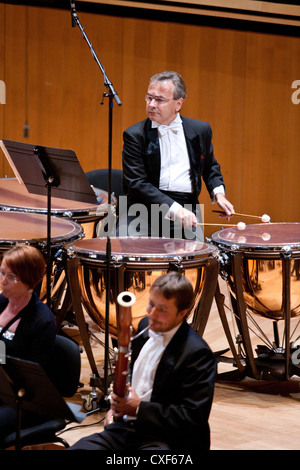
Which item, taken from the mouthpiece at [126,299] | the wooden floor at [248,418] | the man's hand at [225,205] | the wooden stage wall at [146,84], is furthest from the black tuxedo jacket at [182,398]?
the wooden stage wall at [146,84]

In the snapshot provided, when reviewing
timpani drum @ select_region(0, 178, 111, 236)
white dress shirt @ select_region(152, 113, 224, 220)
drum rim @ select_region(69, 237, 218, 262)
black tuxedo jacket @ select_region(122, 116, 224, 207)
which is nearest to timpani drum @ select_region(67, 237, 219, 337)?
drum rim @ select_region(69, 237, 218, 262)

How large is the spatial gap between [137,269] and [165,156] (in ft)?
3.23

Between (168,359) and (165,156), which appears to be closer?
(168,359)

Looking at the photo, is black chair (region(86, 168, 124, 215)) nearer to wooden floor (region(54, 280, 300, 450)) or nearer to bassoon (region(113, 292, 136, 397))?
wooden floor (region(54, 280, 300, 450))

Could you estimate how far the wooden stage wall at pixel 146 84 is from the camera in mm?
6805

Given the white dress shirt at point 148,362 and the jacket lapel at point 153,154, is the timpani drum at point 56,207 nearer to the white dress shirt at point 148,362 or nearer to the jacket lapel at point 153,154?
the jacket lapel at point 153,154

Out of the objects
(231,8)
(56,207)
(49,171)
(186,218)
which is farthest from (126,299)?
(231,8)

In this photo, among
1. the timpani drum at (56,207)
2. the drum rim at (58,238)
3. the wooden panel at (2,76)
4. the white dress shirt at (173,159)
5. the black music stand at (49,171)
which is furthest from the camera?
the wooden panel at (2,76)

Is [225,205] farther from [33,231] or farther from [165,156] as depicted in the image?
[33,231]

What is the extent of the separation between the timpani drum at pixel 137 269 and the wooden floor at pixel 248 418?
43 cm

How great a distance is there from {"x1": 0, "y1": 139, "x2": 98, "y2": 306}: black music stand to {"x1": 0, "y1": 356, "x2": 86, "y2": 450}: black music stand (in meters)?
1.02

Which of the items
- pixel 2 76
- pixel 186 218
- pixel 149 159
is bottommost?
pixel 186 218

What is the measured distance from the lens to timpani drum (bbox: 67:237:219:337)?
130 inches

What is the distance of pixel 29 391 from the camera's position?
2232 millimetres
